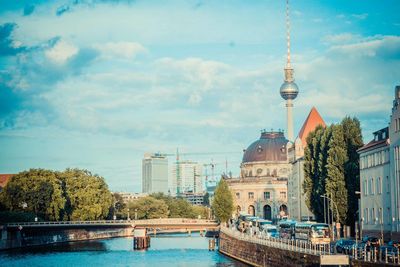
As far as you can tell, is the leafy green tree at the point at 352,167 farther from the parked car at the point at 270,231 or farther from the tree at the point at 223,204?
the tree at the point at 223,204

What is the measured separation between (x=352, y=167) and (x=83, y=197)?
278 feet

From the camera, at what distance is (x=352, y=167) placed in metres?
106

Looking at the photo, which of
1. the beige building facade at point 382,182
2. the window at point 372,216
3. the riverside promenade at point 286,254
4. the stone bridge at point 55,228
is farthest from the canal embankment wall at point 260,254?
the stone bridge at point 55,228

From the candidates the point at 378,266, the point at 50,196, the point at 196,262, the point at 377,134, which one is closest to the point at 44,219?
the point at 50,196

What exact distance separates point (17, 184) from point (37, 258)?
47331 mm

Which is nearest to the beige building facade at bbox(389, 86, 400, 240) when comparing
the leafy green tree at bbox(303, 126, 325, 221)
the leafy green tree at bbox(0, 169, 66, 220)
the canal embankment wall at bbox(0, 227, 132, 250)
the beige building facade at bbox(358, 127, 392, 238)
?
the beige building facade at bbox(358, 127, 392, 238)

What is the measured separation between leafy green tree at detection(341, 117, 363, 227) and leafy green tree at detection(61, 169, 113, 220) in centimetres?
8168

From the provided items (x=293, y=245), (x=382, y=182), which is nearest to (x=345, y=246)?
(x=293, y=245)

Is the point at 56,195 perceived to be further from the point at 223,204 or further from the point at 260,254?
the point at 260,254

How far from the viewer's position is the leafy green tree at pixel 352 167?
106 metres

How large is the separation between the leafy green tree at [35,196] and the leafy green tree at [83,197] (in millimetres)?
6937

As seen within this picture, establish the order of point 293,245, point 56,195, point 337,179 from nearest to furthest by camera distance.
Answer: point 293,245
point 337,179
point 56,195

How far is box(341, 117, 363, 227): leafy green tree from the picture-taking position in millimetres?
105938

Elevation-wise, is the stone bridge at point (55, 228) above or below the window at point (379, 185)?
below
